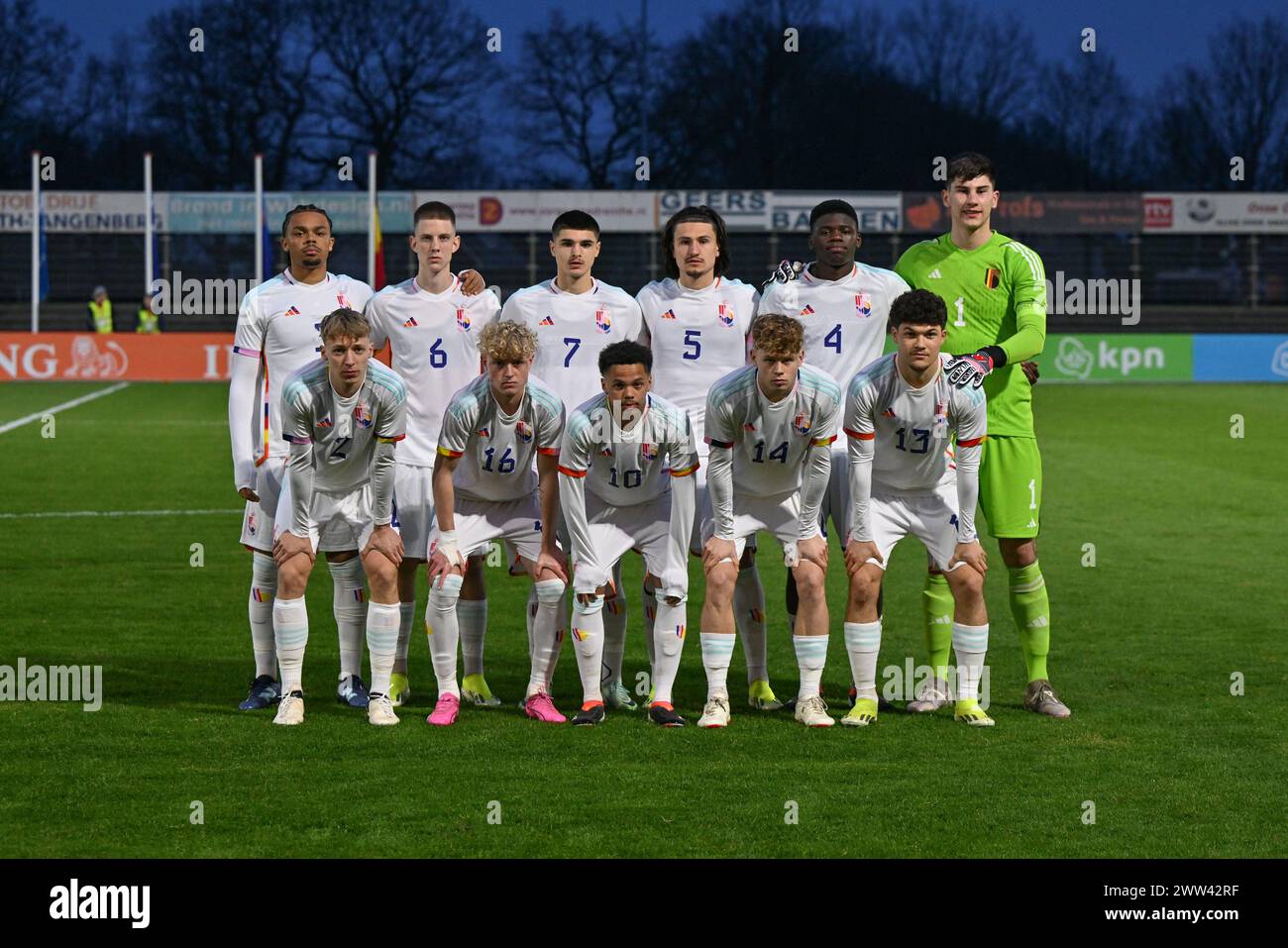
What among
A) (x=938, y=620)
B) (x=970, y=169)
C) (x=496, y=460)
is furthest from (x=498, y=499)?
(x=970, y=169)

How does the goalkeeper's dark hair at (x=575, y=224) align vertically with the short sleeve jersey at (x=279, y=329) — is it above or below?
above

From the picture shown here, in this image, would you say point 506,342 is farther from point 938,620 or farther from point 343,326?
point 938,620

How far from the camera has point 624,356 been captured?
279 inches

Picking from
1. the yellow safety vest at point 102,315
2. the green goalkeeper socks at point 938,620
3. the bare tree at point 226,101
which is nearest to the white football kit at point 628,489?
the green goalkeeper socks at point 938,620

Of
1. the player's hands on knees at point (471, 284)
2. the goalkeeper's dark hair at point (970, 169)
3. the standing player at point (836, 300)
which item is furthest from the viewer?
the player's hands on knees at point (471, 284)

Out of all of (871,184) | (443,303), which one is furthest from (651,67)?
(443,303)

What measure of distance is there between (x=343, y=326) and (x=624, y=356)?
123cm

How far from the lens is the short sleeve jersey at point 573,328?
307 inches

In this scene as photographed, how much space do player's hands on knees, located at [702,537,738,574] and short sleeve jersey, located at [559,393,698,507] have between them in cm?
34

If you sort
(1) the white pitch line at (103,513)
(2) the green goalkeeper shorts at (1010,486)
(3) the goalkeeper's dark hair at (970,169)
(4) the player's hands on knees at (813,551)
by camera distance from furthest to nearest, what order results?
(1) the white pitch line at (103,513)
(2) the green goalkeeper shorts at (1010,486)
(3) the goalkeeper's dark hair at (970,169)
(4) the player's hands on knees at (813,551)

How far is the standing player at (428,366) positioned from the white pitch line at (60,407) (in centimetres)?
1558

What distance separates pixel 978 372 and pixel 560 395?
1.97 metres

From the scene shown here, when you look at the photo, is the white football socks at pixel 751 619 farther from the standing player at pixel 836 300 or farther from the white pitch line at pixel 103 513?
the white pitch line at pixel 103 513
